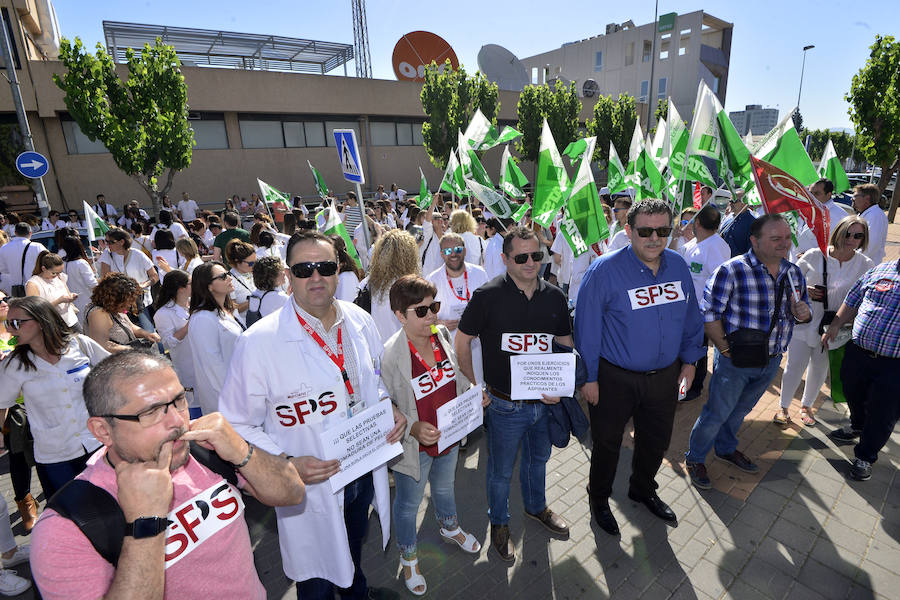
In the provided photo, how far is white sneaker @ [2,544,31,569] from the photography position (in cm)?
337

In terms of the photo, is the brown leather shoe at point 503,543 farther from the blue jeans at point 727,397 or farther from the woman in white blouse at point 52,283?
the woman in white blouse at point 52,283

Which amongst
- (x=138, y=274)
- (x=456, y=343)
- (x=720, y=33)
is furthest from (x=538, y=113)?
(x=720, y=33)

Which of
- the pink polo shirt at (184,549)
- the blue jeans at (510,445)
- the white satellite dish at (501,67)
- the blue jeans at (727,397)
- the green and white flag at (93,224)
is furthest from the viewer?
the white satellite dish at (501,67)

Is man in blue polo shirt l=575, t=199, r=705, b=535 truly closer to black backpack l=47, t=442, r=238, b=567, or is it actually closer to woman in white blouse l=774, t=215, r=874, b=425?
woman in white blouse l=774, t=215, r=874, b=425

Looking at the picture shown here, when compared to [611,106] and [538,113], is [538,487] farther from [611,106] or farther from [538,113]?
[611,106]

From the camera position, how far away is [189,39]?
24641mm

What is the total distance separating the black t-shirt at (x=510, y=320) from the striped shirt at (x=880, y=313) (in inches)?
111

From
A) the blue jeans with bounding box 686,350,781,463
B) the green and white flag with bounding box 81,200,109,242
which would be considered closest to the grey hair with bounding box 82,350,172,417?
the blue jeans with bounding box 686,350,781,463

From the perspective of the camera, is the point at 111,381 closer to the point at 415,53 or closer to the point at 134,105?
the point at 134,105

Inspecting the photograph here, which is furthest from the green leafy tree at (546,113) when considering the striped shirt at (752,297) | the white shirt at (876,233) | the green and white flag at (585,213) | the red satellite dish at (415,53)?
the striped shirt at (752,297)

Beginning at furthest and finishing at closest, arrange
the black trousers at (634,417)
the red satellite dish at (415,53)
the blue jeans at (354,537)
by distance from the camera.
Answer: the red satellite dish at (415,53) < the black trousers at (634,417) < the blue jeans at (354,537)

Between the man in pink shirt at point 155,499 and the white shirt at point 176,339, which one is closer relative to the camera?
the man in pink shirt at point 155,499

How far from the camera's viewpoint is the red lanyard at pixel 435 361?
118 inches

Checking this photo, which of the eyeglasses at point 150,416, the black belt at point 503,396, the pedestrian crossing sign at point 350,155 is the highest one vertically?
the pedestrian crossing sign at point 350,155
